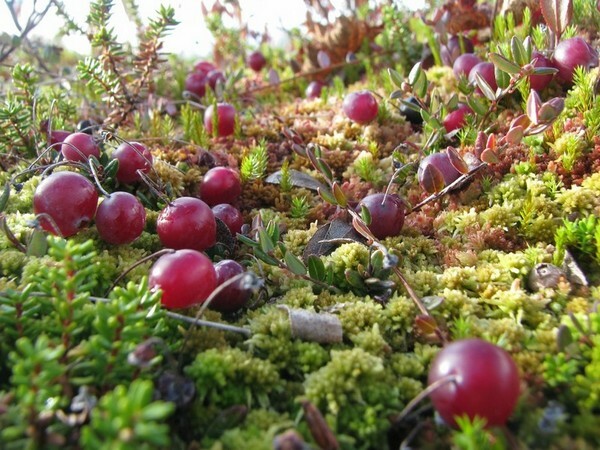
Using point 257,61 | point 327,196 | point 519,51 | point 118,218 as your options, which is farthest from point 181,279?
point 257,61

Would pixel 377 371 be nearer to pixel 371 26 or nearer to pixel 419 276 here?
pixel 419 276

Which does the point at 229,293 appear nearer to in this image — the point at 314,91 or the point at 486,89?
the point at 486,89

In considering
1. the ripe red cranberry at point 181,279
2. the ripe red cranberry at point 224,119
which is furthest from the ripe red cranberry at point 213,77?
the ripe red cranberry at point 181,279

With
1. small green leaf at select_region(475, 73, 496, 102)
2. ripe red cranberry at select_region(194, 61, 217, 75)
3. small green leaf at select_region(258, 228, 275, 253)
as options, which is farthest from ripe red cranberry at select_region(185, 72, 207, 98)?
small green leaf at select_region(258, 228, 275, 253)

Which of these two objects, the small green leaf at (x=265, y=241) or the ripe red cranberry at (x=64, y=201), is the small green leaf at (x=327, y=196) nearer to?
the small green leaf at (x=265, y=241)

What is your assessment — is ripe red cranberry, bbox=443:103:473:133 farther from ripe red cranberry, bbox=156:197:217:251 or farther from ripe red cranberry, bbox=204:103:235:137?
ripe red cranberry, bbox=156:197:217:251

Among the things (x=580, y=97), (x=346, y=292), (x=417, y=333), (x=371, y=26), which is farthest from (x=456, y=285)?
(x=371, y=26)

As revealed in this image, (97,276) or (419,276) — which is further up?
(97,276)
